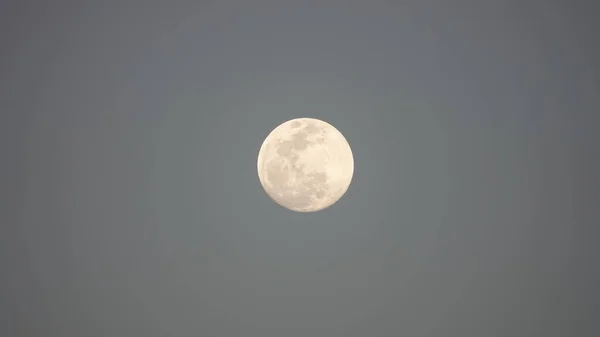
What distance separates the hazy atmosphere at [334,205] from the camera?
→ 195 inches

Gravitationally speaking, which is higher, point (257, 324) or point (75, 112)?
point (75, 112)

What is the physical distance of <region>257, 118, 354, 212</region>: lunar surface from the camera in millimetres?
4863

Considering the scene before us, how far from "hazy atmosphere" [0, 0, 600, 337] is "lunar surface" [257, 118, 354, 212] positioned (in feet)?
0.60

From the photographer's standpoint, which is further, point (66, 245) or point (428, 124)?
point (428, 124)

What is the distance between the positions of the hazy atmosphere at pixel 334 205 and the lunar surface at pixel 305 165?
0.18 m

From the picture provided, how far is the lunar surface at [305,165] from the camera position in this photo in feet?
16.0

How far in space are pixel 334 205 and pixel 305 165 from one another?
0.68 meters

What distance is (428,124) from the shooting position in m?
5.28

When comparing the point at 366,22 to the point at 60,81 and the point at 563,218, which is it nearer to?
the point at 563,218

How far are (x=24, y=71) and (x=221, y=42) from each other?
1961 millimetres

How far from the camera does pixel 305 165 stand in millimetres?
4840

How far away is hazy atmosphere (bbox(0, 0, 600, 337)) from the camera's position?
4949mm

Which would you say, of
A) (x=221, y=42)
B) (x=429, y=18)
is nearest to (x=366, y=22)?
(x=429, y=18)

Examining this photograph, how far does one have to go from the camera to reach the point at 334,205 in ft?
17.3
